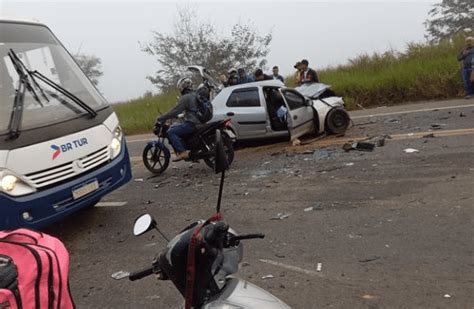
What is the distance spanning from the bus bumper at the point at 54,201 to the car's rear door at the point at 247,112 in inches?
188

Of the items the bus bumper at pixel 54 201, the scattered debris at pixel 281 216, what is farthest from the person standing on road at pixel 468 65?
the bus bumper at pixel 54 201

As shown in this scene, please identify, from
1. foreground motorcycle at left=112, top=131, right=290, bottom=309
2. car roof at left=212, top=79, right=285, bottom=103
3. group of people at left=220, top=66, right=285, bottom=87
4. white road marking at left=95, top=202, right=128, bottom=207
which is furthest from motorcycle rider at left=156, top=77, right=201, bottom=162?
foreground motorcycle at left=112, top=131, right=290, bottom=309

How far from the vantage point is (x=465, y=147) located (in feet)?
25.9

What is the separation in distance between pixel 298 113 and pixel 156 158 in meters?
3.01

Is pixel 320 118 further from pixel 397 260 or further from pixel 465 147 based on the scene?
pixel 397 260

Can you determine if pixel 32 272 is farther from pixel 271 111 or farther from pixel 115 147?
pixel 271 111

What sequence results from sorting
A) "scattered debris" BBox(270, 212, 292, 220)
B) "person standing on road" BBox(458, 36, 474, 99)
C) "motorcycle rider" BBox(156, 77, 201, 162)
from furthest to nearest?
"person standing on road" BBox(458, 36, 474, 99)
"motorcycle rider" BBox(156, 77, 201, 162)
"scattered debris" BBox(270, 212, 292, 220)

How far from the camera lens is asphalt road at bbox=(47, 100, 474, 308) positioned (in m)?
3.97

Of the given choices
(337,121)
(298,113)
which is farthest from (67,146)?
(337,121)

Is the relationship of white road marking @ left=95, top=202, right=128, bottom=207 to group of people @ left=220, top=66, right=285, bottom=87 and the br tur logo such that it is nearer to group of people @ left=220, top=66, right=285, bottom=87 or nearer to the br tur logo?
the br tur logo

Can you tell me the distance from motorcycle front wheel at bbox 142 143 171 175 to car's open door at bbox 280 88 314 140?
254 cm

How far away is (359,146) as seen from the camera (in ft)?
29.4

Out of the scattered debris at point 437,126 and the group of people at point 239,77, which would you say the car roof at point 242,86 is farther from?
the scattered debris at point 437,126

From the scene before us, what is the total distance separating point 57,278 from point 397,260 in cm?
306
